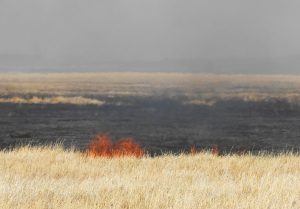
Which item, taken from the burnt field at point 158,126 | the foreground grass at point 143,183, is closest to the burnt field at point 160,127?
the burnt field at point 158,126

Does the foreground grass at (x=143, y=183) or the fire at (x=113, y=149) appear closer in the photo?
the foreground grass at (x=143, y=183)

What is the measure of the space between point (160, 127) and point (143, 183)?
1423 inches

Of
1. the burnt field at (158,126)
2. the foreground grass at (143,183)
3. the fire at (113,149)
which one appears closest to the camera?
the foreground grass at (143,183)

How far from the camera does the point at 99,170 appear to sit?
15.9m

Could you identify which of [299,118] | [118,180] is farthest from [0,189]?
[299,118]

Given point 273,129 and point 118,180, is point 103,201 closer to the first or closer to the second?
point 118,180

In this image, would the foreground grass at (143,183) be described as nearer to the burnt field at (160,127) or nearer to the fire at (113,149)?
the fire at (113,149)

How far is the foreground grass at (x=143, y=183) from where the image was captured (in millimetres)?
10656

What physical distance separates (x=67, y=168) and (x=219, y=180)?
4264 mm

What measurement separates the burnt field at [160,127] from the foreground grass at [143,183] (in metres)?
14.0

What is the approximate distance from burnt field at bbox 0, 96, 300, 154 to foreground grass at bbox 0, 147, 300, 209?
14.0 meters

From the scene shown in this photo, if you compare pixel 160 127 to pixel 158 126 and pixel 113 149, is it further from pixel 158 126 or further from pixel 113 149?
pixel 113 149

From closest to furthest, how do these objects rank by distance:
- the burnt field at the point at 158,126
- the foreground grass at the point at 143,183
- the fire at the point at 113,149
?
the foreground grass at the point at 143,183, the fire at the point at 113,149, the burnt field at the point at 158,126

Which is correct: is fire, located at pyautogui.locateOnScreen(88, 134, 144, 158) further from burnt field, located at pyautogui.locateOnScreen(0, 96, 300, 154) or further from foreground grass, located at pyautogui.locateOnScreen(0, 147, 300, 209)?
foreground grass, located at pyautogui.locateOnScreen(0, 147, 300, 209)
